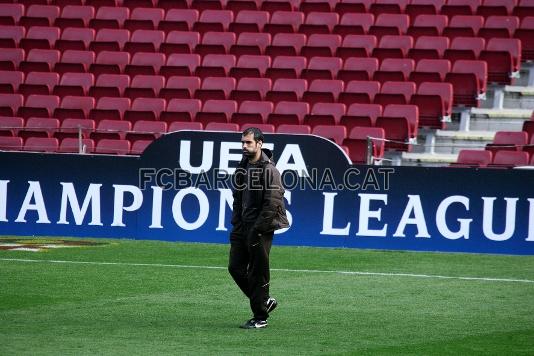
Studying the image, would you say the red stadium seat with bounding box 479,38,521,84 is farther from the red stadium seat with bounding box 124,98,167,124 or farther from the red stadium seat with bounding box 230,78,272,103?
the red stadium seat with bounding box 124,98,167,124

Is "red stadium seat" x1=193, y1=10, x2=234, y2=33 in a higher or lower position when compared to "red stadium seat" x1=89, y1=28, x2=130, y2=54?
higher

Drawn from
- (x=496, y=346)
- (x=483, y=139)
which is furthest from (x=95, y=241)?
(x=496, y=346)

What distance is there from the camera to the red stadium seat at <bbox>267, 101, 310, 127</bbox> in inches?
821

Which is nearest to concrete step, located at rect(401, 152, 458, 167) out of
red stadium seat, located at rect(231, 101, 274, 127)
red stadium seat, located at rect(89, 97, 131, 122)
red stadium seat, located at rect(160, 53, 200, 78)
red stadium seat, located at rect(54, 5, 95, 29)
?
red stadium seat, located at rect(231, 101, 274, 127)

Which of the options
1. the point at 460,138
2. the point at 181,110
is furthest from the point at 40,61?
the point at 460,138

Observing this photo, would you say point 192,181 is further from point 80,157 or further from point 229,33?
point 229,33

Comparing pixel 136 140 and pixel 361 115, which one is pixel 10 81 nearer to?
pixel 136 140

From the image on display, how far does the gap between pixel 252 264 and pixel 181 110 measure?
11923 millimetres

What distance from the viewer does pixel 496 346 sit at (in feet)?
30.0

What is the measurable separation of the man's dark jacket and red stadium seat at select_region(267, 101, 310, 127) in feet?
35.1

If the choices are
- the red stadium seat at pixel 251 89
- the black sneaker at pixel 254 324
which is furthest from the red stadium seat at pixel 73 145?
the black sneaker at pixel 254 324

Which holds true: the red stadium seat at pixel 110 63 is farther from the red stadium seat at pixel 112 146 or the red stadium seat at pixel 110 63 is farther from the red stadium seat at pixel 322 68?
the red stadium seat at pixel 322 68

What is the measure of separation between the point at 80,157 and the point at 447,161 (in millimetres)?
6757

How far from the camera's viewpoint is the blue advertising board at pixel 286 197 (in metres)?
16.9
